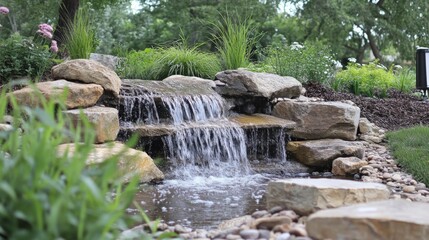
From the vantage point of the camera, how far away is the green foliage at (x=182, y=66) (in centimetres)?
930

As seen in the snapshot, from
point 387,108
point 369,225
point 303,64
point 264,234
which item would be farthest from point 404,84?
point 369,225

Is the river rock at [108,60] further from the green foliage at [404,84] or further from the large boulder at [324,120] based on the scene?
the green foliage at [404,84]

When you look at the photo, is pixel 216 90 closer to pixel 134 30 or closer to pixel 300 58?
pixel 300 58

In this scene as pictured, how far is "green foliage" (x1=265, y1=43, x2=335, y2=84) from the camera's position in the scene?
10.0 meters

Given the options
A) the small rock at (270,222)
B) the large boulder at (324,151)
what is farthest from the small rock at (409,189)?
the small rock at (270,222)

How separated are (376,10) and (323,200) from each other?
19.6 metres

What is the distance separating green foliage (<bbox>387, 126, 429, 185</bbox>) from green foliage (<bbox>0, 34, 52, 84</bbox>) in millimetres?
4880

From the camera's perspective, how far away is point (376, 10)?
2147 centimetres

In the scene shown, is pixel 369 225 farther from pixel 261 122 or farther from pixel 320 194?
pixel 261 122

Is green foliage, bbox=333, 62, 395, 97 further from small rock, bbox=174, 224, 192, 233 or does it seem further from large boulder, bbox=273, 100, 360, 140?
small rock, bbox=174, 224, 192, 233

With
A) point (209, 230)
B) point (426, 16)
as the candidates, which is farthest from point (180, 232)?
point (426, 16)

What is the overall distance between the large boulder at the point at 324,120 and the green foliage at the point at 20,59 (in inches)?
143

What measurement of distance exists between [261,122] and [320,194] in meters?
3.91

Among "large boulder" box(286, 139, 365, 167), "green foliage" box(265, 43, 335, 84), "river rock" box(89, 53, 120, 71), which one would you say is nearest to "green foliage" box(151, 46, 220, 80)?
"river rock" box(89, 53, 120, 71)
